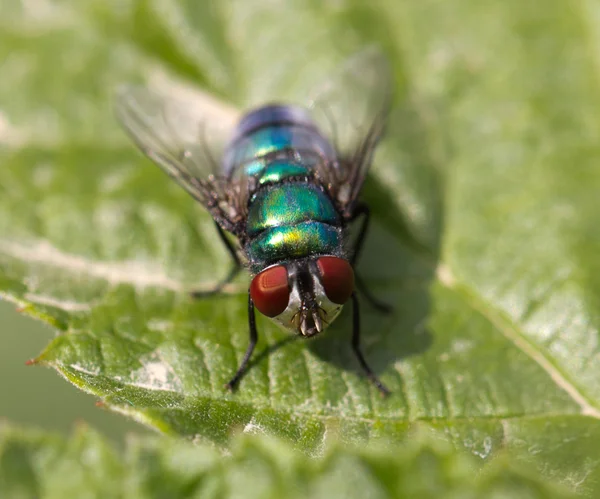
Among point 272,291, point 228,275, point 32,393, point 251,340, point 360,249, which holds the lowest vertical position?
point 32,393

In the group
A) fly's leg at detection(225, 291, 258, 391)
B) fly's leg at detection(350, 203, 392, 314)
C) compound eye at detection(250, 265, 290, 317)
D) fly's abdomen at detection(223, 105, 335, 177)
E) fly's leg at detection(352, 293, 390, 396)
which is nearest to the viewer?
compound eye at detection(250, 265, 290, 317)

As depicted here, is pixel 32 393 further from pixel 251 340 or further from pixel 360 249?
pixel 360 249

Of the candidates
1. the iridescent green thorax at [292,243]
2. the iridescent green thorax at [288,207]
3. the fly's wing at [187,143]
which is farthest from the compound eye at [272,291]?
the fly's wing at [187,143]

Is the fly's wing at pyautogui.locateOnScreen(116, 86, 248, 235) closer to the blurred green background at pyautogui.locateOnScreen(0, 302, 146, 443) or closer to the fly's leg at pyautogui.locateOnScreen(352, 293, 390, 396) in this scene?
the fly's leg at pyautogui.locateOnScreen(352, 293, 390, 396)

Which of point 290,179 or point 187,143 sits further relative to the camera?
point 187,143

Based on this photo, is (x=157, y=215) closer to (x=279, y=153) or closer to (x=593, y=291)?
(x=279, y=153)

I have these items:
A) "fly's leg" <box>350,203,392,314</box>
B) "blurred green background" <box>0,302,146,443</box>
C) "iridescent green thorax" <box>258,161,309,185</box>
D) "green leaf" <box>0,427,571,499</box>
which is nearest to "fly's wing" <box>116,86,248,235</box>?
"iridescent green thorax" <box>258,161,309,185</box>

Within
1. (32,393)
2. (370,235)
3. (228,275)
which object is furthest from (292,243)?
(32,393)
